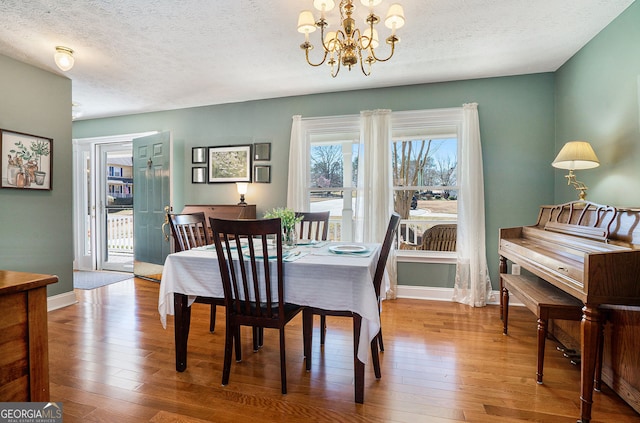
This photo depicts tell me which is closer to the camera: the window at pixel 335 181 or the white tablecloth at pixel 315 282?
the white tablecloth at pixel 315 282

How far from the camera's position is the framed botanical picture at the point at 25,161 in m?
2.90

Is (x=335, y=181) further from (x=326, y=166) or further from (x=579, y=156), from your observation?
(x=579, y=156)

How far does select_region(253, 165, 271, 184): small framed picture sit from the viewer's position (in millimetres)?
4137

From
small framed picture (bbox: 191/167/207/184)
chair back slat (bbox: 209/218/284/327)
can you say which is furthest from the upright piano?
small framed picture (bbox: 191/167/207/184)

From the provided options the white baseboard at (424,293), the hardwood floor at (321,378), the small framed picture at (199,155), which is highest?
the small framed picture at (199,155)

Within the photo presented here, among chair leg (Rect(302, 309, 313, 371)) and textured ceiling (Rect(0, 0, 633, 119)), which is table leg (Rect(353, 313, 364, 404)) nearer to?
chair leg (Rect(302, 309, 313, 371))

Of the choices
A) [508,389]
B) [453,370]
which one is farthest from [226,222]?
[508,389]

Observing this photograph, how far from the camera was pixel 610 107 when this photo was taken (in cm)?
243

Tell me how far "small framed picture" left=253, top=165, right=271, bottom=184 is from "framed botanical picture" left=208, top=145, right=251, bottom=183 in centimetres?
10

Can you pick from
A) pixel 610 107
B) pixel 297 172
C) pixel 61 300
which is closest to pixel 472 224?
pixel 610 107

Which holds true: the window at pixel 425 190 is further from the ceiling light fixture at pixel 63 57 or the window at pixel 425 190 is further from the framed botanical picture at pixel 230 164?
the ceiling light fixture at pixel 63 57

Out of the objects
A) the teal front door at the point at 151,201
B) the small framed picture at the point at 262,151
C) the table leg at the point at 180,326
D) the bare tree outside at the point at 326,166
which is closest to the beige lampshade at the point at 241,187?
the small framed picture at the point at 262,151

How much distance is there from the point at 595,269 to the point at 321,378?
63.0 inches

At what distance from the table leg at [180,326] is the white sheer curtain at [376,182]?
2.14 metres
